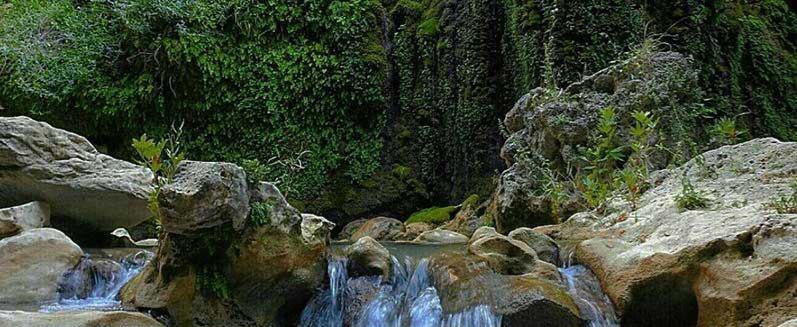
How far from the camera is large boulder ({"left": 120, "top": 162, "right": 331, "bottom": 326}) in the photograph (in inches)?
→ 158

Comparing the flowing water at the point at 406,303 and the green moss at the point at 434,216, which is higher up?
the flowing water at the point at 406,303

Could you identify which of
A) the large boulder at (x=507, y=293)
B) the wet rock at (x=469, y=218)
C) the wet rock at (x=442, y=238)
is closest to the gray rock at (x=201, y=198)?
the large boulder at (x=507, y=293)

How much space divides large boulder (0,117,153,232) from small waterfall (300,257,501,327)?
2.69 metres

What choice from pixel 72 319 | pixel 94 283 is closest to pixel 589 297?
pixel 72 319

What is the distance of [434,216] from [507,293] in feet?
24.0

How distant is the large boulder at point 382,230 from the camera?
1036 centimetres

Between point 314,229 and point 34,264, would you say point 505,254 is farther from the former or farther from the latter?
point 34,264

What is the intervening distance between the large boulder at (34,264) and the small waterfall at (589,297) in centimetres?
420

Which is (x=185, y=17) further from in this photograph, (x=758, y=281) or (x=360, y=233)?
(x=758, y=281)

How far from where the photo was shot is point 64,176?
20.9 feet

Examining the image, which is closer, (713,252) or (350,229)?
(713,252)

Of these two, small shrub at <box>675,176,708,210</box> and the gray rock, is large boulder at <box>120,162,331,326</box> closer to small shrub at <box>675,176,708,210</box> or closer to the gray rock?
the gray rock

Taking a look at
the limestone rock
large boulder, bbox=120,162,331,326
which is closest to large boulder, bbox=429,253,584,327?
large boulder, bbox=120,162,331,326

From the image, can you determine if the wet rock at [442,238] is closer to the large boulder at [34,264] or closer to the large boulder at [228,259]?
the large boulder at [228,259]
